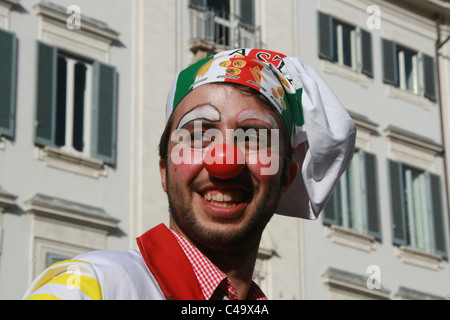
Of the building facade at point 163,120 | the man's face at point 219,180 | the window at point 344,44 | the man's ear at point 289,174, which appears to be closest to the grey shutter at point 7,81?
the building facade at point 163,120

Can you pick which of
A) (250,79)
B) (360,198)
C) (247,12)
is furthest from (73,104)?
(250,79)

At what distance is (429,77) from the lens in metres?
21.0

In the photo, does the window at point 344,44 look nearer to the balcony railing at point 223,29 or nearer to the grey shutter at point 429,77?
the grey shutter at point 429,77

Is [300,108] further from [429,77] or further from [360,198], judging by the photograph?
[429,77]

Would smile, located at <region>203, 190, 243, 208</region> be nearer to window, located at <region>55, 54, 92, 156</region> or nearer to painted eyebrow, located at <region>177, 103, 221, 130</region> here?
painted eyebrow, located at <region>177, 103, 221, 130</region>

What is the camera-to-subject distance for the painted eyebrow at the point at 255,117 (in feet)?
9.62

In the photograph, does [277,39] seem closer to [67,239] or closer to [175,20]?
[175,20]

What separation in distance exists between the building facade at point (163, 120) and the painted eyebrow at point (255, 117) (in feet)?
33.6

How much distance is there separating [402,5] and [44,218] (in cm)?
1033

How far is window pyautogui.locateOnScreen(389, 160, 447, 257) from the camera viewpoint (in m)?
19.0

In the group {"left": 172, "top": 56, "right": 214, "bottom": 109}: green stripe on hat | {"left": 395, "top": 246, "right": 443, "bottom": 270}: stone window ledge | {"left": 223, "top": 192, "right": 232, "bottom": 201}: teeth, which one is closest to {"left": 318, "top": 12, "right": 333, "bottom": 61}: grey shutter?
{"left": 395, "top": 246, "right": 443, "bottom": 270}: stone window ledge

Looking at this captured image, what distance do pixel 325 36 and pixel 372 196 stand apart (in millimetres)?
3020

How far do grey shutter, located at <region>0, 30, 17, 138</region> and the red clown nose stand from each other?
11.0 metres

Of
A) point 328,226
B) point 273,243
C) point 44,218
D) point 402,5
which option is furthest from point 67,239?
point 402,5
